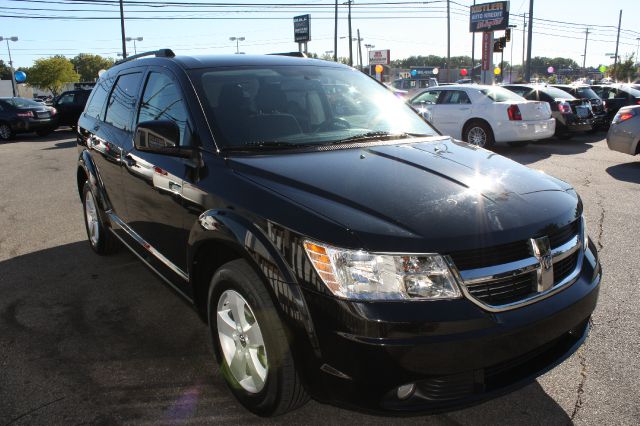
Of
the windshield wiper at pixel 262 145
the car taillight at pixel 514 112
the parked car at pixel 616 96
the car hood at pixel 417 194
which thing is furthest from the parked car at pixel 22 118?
the car hood at pixel 417 194

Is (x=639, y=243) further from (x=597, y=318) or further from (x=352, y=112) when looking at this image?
(x=352, y=112)

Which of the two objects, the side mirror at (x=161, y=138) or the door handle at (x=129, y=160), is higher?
the side mirror at (x=161, y=138)

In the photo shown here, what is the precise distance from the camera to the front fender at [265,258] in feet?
6.95

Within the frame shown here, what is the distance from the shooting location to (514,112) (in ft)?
38.2

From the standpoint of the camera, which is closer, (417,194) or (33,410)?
(417,194)

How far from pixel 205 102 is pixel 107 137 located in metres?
1.58

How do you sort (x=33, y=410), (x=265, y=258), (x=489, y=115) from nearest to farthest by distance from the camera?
(x=265, y=258) → (x=33, y=410) → (x=489, y=115)

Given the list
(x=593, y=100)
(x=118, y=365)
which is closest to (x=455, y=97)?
(x=593, y=100)

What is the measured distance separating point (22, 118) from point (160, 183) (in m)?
18.7

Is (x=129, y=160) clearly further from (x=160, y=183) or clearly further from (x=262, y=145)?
(x=262, y=145)

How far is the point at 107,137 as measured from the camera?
4211mm

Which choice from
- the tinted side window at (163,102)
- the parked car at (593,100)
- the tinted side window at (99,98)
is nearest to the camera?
the tinted side window at (163,102)

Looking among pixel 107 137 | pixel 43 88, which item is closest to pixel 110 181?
pixel 107 137

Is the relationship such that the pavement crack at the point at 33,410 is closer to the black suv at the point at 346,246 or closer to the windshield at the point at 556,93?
the black suv at the point at 346,246
